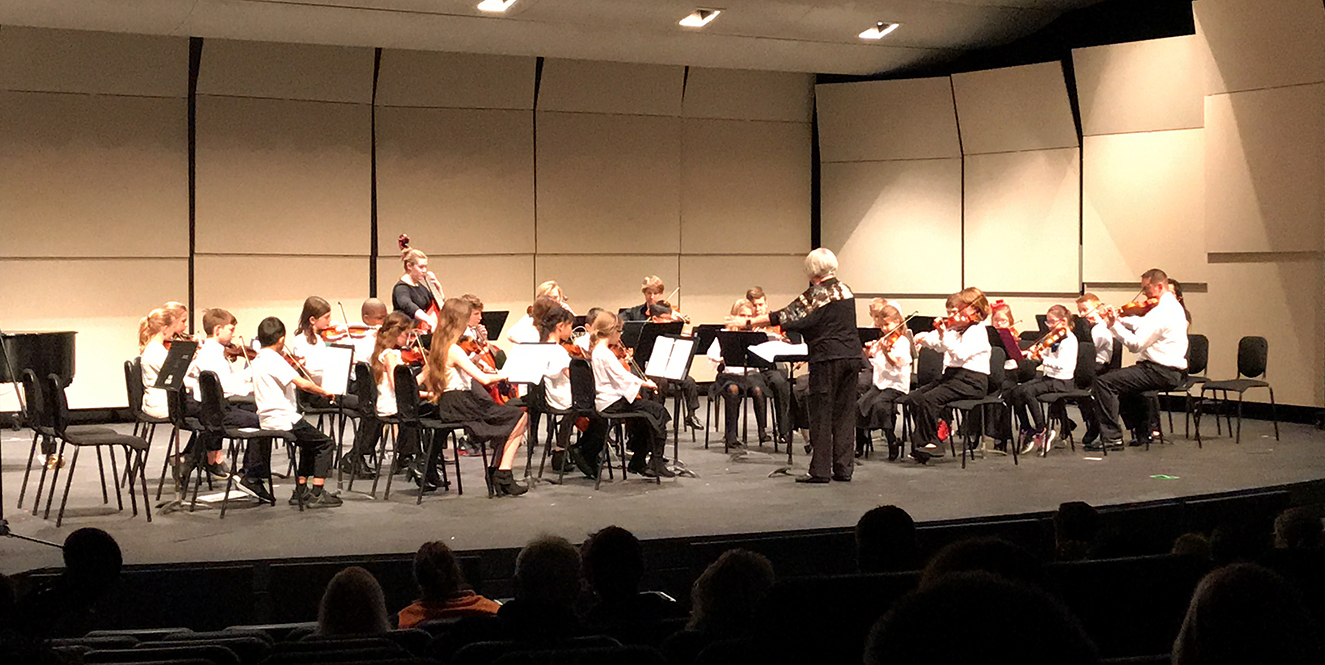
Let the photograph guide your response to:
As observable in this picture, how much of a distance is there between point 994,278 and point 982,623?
39.5ft

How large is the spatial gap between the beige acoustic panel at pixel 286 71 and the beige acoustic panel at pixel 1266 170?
7688 millimetres

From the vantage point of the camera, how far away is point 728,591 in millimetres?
2682

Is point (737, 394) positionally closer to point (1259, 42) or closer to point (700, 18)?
point (700, 18)

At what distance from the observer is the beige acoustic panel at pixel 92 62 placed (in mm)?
10328

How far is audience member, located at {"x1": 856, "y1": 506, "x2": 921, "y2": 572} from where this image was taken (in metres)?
3.05

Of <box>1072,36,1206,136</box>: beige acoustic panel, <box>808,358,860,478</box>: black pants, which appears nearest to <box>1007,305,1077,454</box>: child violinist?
<box>808,358,860,478</box>: black pants

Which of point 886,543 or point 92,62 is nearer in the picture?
point 886,543

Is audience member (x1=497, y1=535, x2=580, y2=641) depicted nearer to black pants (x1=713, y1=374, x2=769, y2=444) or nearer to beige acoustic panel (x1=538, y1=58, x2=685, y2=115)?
black pants (x1=713, y1=374, x2=769, y2=444)

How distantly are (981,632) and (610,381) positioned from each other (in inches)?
252

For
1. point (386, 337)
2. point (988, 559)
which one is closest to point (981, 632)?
point (988, 559)

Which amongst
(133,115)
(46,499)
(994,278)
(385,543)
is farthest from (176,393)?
(994,278)

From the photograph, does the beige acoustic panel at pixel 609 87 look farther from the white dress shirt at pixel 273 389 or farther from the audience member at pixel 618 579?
the audience member at pixel 618 579

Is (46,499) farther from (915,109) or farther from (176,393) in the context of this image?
(915,109)

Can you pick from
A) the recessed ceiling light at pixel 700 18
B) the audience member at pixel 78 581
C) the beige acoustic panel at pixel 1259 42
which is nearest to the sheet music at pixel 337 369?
the audience member at pixel 78 581
